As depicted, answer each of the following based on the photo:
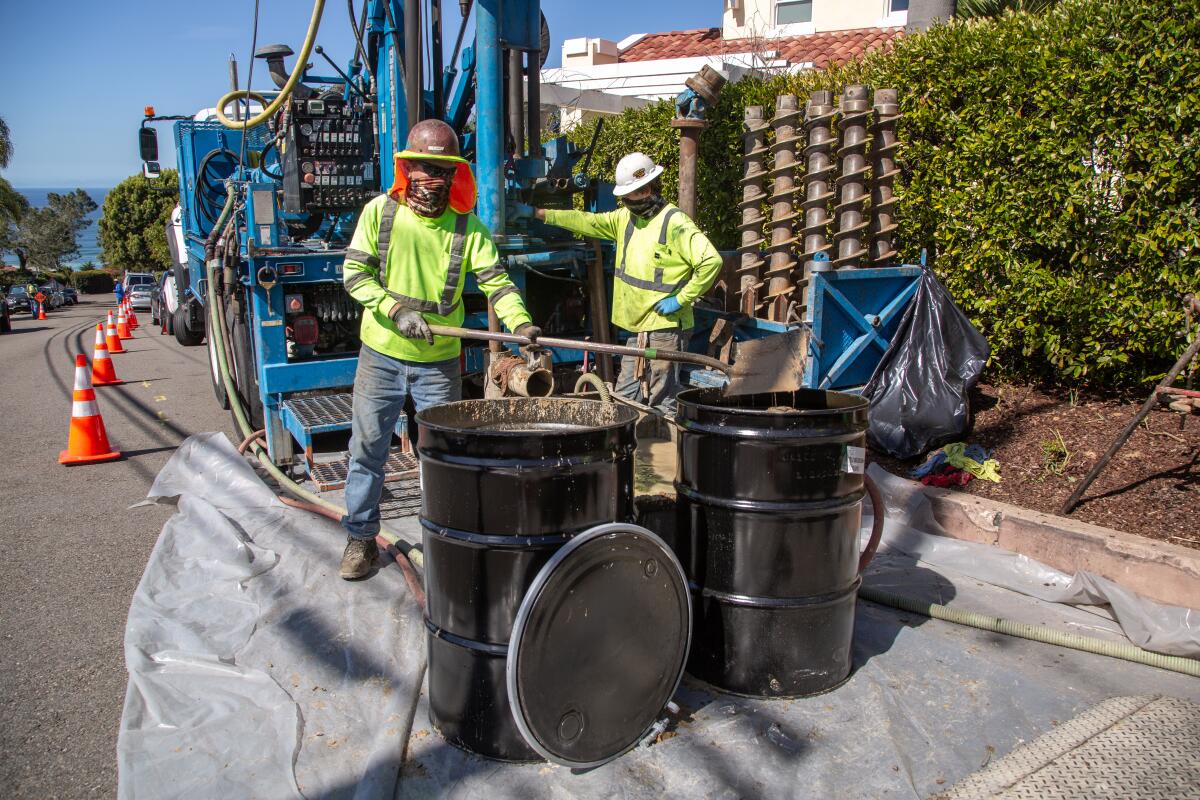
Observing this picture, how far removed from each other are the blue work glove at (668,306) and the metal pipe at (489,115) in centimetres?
123

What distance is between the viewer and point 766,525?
2.99 meters

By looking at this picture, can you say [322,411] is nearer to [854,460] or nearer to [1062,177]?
[854,460]

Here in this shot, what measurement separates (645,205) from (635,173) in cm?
20

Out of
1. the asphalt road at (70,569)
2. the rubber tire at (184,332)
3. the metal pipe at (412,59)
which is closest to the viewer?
the asphalt road at (70,569)

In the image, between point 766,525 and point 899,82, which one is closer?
point 766,525

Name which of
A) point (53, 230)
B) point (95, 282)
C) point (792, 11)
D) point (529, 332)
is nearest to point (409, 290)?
point (529, 332)

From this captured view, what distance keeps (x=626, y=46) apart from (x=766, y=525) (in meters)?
18.5

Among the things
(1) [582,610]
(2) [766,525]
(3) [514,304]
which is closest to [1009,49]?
(3) [514,304]

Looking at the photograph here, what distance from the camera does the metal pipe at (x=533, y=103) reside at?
620cm

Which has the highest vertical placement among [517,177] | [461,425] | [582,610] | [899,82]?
[899,82]

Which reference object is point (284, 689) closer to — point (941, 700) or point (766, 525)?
point (766, 525)

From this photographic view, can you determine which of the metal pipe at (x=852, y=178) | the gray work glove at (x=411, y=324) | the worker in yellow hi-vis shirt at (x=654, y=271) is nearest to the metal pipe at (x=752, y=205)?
the metal pipe at (x=852, y=178)

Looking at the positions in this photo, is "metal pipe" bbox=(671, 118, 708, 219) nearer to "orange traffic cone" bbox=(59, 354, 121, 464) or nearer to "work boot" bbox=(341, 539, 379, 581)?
"work boot" bbox=(341, 539, 379, 581)

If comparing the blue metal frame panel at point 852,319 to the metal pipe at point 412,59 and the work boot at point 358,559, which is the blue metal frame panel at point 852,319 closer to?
the metal pipe at point 412,59
